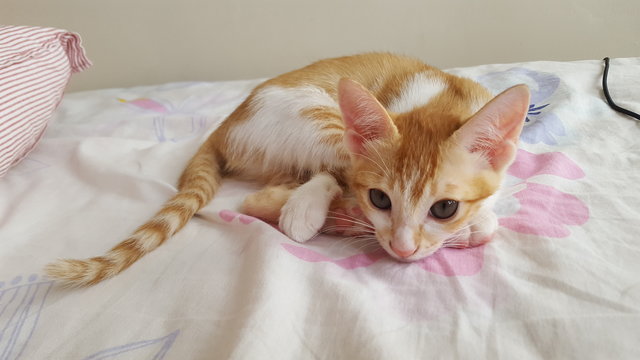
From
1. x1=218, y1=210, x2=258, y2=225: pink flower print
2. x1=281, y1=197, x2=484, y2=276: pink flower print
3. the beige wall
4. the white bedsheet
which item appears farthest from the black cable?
x1=218, y1=210, x2=258, y2=225: pink flower print

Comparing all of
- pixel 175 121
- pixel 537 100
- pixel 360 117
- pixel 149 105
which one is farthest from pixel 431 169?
pixel 149 105

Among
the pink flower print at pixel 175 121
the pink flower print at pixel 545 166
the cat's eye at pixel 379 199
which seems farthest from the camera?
the pink flower print at pixel 175 121

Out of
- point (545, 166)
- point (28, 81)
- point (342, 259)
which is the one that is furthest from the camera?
point (28, 81)

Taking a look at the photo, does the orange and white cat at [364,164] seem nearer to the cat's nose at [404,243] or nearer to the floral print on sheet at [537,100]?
the cat's nose at [404,243]

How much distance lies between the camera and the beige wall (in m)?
2.05

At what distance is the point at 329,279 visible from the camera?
0.74 metres

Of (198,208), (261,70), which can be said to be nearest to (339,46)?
(261,70)

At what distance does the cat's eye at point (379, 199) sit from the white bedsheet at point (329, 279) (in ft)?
0.31

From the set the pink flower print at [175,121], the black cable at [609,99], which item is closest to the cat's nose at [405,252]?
the black cable at [609,99]

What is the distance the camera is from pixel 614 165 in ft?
3.42

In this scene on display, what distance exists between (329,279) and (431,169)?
29 cm

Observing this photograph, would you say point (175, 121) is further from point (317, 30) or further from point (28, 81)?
point (317, 30)

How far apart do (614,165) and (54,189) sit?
149 cm

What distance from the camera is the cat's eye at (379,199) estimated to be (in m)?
0.88
